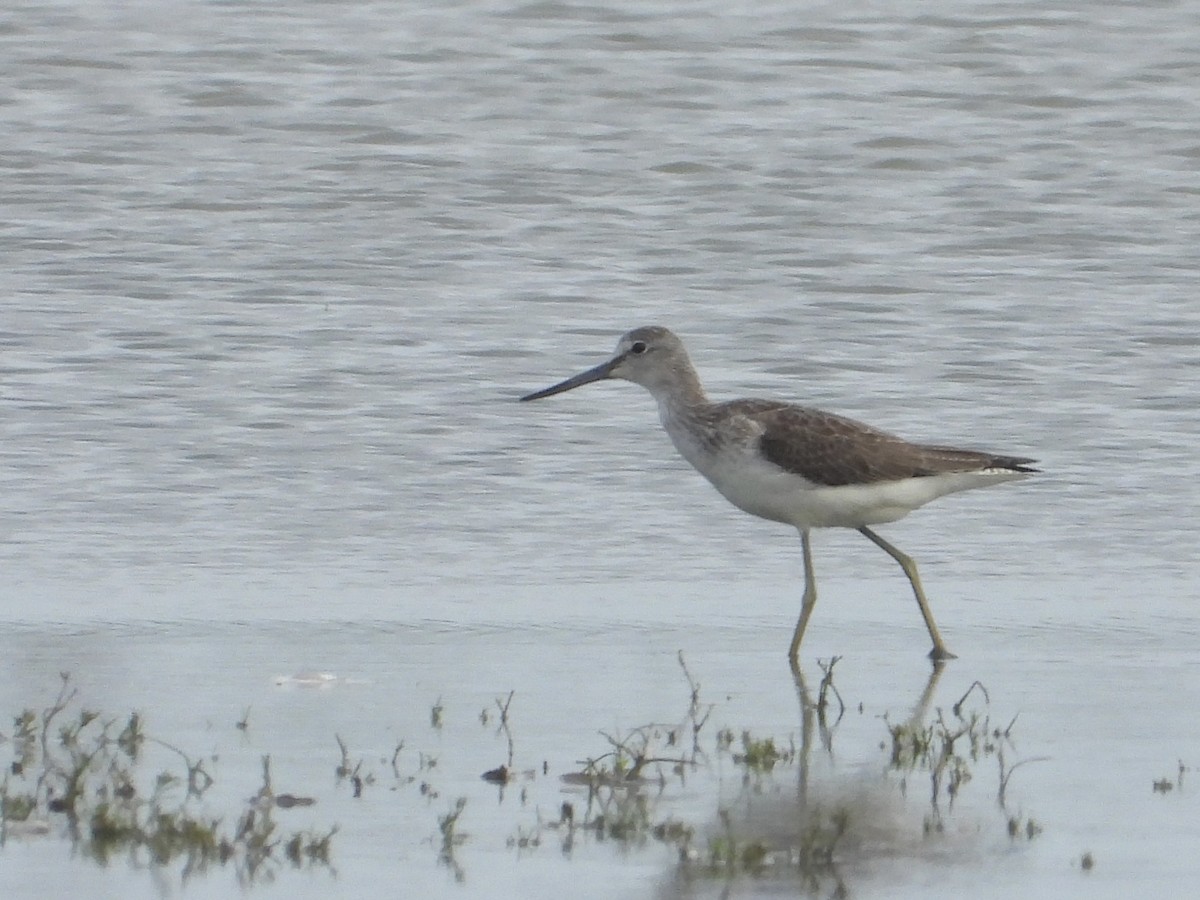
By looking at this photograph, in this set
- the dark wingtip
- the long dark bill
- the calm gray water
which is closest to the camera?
the dark wingtip

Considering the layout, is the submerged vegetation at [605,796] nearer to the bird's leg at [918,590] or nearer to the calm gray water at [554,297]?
the calm gray water at [554,297]

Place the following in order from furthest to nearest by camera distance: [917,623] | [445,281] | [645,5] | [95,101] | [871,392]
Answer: [645,5] < [95,101] < [445,281] < [871,392] < [917,623]

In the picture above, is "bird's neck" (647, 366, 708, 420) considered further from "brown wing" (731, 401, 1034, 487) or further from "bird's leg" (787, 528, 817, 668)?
"bird's leg" (787, 528, 817, 668)

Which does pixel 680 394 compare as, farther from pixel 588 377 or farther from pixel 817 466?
pixel 817 466

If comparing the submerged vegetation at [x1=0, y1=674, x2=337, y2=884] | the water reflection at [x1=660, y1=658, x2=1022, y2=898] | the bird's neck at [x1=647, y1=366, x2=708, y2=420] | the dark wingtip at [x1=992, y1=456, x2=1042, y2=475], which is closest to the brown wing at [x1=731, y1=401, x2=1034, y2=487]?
the dark wingtip at [x1=992, y1=456, x2=1042, y2=475]

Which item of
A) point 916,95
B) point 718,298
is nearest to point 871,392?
point 718,298

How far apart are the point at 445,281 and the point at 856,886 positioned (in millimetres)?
7939

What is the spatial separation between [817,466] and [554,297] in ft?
14.3

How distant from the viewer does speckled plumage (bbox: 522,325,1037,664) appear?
8.35 m

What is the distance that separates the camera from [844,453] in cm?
844

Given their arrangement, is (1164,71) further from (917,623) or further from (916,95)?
(917,623)

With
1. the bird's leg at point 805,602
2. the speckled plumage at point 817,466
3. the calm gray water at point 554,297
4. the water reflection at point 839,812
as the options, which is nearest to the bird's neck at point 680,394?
the speckled plumage at point 817,466

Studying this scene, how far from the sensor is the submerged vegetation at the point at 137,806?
17.4 ft

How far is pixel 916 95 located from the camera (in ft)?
53.8
